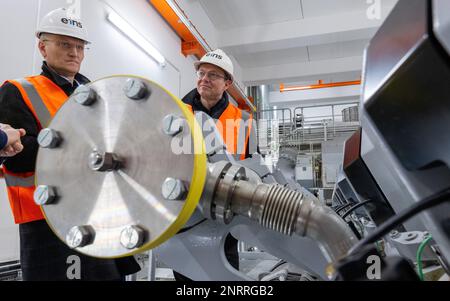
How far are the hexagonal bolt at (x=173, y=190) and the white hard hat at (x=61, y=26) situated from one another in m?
1.10

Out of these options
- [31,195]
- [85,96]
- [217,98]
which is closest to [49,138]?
[85,96]

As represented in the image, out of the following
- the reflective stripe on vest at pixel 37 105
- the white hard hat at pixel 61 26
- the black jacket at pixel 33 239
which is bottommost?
the black jacket at pixel 33 239

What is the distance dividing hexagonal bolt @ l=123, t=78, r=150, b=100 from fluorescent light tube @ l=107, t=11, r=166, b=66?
2.76 meters

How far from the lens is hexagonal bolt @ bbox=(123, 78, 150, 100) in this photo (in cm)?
36

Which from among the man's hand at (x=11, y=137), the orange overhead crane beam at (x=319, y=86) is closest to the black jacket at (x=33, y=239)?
the man's hand at (x=11, y=137)

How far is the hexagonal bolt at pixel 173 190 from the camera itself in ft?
1.05

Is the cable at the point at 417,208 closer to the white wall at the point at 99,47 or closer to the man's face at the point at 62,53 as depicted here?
the man's face at the point at 62,53

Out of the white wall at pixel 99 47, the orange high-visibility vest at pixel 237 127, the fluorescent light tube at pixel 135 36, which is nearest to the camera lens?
the orange high-visibility vest at pixel 237 127

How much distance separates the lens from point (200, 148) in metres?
0.35

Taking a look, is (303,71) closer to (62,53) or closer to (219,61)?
(219,61)

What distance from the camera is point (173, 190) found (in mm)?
322

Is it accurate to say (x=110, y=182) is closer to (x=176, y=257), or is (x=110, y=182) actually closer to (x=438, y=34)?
(x=176, y=257)
